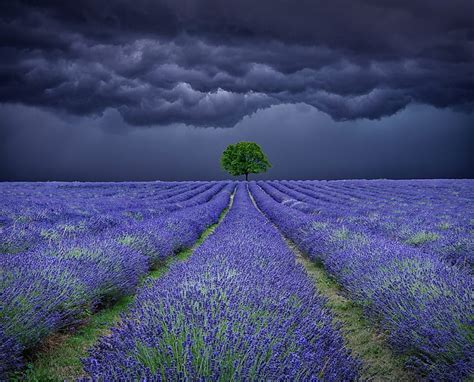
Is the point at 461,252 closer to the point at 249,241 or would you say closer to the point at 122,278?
the point at 249,241

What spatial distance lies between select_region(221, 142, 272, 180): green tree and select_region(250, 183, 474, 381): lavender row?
1598 inches

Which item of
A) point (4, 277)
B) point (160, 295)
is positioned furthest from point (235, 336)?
point (4, 277)

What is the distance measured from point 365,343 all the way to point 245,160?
141ft

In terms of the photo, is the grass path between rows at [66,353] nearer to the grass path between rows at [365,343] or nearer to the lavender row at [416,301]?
the grass path between rows at [365,343]

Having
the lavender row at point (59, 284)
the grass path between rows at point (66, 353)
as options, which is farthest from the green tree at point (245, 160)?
the grass path between rows at point (66, 353)

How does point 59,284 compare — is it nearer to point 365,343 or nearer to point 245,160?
point 365,343

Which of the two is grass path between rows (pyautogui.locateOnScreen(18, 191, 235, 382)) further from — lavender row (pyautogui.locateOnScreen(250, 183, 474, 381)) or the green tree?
the green tree

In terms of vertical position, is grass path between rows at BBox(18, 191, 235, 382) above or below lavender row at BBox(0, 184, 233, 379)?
below

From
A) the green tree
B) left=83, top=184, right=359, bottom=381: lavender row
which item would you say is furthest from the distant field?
the green tree

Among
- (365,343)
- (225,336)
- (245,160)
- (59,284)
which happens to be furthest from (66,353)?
(245,160)

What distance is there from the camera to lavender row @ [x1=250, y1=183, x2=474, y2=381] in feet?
7.78

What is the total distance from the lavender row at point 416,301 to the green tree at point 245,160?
133 ft

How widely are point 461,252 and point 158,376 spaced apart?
544 cm

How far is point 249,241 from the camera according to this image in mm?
5164
